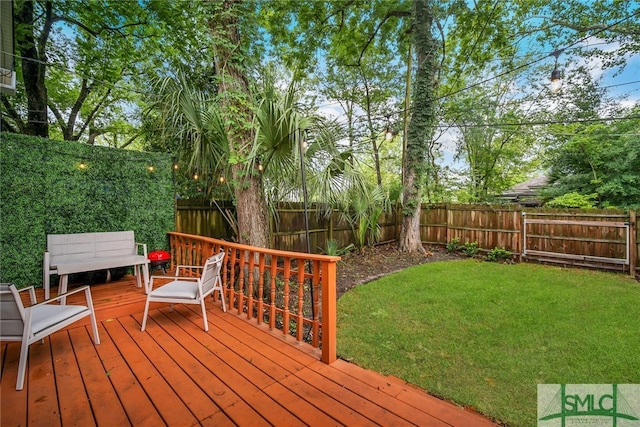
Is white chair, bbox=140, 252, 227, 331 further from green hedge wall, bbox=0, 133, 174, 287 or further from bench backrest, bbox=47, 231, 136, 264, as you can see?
green hedge wall, bbox=0, 133, 174, 287

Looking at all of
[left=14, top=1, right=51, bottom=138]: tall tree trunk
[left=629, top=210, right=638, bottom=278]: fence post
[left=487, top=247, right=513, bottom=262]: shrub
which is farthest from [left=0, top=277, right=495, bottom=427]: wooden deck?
[left=629, top=210, right=638, bottom=278]: fence post

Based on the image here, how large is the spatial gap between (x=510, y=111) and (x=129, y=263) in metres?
12.6

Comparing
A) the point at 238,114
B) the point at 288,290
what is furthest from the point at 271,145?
the point at 288,290

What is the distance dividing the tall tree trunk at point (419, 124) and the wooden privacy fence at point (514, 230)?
3.48ft

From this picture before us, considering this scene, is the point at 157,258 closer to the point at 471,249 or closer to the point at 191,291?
the point at 191,291

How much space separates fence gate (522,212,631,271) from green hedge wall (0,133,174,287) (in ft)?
25.7

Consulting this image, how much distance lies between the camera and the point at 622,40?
621 centimetres

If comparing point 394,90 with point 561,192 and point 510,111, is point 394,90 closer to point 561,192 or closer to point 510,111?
point 510,111

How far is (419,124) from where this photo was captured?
668cm

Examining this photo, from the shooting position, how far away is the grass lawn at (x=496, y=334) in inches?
80.4

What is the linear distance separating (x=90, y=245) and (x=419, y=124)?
272 inches

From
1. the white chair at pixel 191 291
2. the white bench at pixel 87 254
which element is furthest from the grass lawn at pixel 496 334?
the white bench at pixel 87 254

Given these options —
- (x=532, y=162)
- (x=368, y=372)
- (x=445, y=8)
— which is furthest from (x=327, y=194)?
(x=532, y=162)

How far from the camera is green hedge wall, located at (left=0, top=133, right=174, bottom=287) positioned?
3.16 meters
